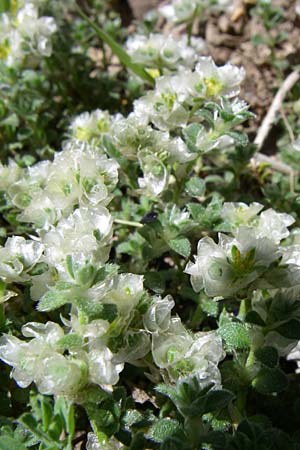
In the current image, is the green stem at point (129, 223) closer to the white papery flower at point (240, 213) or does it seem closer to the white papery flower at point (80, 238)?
the white papery flower at point (240, 213)

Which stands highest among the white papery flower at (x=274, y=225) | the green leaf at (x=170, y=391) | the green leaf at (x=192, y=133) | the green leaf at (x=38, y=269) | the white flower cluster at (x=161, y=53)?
the white flower cluster at (x=161, y=53)

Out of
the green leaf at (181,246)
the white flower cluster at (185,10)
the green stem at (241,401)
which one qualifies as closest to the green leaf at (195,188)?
the green leaf at (181,246)

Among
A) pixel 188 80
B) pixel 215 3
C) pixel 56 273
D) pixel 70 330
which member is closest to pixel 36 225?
pixel 56 273

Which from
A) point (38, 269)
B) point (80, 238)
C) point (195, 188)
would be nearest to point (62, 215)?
point (38, 269)

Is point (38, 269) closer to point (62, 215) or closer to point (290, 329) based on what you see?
point (62, 215)

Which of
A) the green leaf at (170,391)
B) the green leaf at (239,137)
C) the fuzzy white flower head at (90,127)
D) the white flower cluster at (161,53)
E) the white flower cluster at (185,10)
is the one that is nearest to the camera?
the green leaf at (170,391)

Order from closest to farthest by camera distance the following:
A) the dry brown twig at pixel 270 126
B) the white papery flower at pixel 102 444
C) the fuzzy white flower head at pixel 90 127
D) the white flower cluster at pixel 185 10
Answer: the white papery flower at pixel 102 444
the fuzzy white flower head at pixel 90 127
the dry brown twig at pixel 270 126
the white flower cluster at pixel 185 10

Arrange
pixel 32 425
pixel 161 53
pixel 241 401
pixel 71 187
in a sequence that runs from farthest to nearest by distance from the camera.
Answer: pixel 161 53, pixel 71 187, pixel 241 401, pixel 32 425
